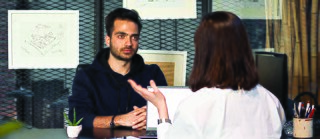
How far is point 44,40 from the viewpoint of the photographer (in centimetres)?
307

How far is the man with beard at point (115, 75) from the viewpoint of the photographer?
2594 mm

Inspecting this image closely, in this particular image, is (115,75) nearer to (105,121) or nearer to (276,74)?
(105,121)

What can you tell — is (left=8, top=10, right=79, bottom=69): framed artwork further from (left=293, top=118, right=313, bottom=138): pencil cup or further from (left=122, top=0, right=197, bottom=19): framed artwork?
(left=293, top=118, right=313, bottom=138): pencil cup

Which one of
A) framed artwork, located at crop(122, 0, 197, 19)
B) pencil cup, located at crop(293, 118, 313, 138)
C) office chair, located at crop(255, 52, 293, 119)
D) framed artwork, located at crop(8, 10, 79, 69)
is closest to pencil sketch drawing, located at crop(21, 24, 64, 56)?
framed artwork, located at crop(8, 10, 79, 69)

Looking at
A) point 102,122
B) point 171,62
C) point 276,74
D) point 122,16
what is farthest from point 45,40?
point 276,74

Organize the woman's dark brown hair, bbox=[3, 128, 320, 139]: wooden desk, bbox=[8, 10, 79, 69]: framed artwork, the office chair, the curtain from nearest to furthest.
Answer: the woman's dark brown hair → bbox=[3, 128, 320, 139]: wooden desk → the office chair → bbox=[8, 10, 79, 69]: framed artwork → the curtain

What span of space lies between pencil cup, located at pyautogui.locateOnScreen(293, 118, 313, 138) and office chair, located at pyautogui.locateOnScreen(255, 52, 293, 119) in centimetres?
14

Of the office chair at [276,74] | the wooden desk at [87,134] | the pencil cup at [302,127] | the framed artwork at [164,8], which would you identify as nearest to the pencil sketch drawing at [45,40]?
the framed artwork at [164,8]

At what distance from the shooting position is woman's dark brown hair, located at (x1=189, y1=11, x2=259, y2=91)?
1437mm

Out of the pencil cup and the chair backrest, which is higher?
the chair backrest

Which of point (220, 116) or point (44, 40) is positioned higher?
point (44, 40)

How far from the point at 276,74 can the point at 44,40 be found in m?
1.33

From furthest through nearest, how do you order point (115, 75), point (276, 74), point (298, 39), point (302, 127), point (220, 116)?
point (298, 39) → point (115, 75) → point (276, 74) → point (302, 127) → point (220, 116)

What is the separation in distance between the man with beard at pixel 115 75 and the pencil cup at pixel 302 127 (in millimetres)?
707
